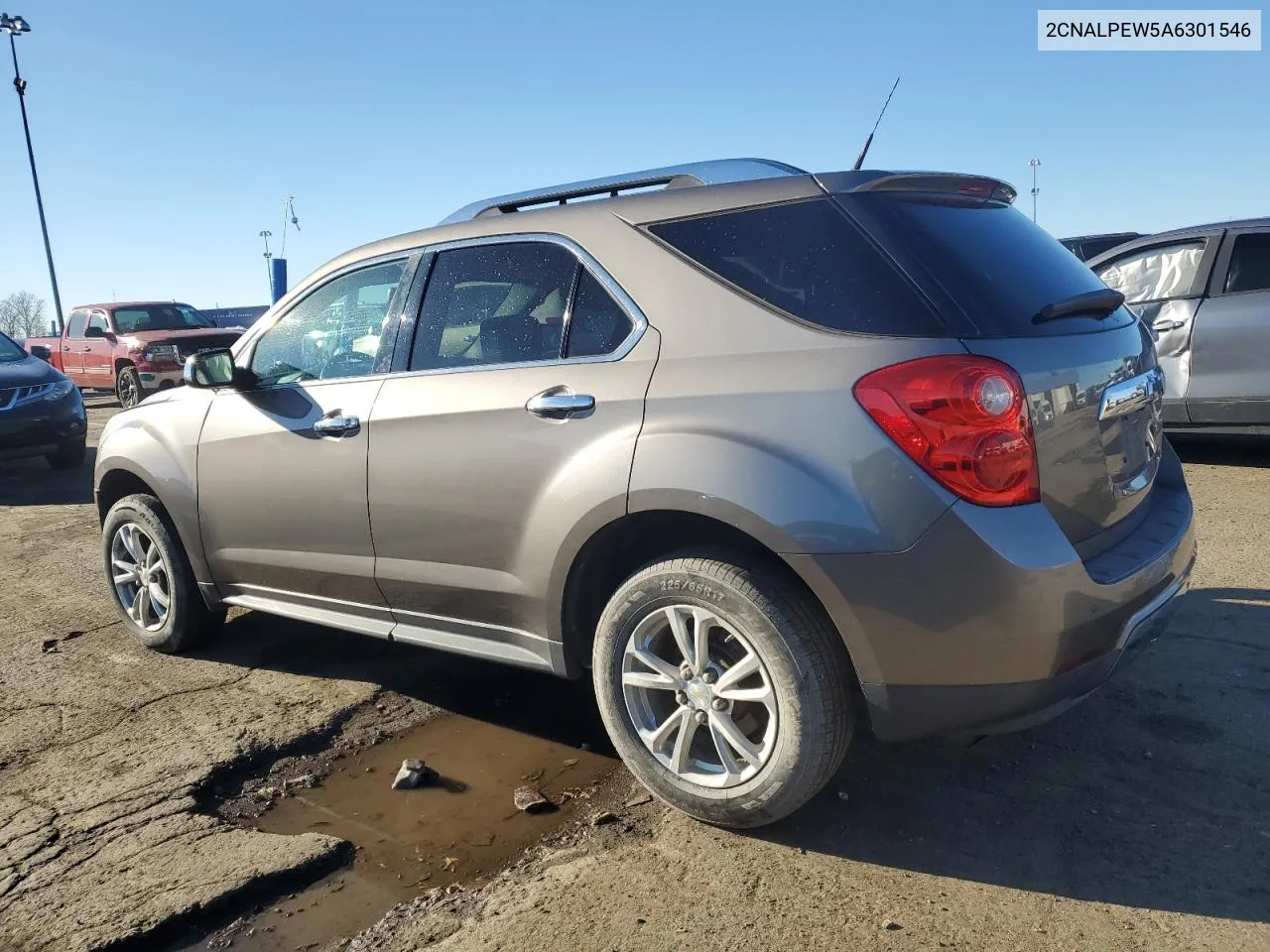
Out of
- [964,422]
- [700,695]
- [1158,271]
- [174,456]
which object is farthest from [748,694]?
[1158,271]

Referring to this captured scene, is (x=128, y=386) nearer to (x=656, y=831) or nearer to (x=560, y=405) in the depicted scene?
(x=560, y=405)

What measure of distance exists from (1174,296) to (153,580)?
6.96 m

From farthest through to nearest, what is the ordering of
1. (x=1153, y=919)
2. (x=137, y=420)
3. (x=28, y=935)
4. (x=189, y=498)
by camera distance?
(x=137, y=420) → (x=189, y=498) → (x=28, y=935) → (x=1153, y=919)

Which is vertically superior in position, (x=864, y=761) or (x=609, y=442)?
(x=609, y=442)

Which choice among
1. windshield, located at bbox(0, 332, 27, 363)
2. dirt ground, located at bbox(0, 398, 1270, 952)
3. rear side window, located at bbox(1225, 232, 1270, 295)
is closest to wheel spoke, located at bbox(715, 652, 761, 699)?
dirt ground, located at bbox(0, 398, 1270, 952)

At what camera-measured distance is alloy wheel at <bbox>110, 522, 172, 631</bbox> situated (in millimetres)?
4520

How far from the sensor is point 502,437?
121 inches

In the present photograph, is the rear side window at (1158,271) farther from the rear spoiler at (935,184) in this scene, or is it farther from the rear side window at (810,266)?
the rear side window at (810,266)

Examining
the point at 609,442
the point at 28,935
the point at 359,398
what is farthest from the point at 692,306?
the point at 28,935

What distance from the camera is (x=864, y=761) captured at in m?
3.20

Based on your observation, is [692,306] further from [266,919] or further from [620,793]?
[266,919]

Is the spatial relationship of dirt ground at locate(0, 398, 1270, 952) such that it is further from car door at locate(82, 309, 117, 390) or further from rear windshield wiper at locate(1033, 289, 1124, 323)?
car door at locate(82, 309, 117, 390)

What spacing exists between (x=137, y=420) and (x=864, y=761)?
3.46m

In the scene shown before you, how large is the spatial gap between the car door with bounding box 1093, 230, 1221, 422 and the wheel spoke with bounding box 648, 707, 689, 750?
573 centimetres
